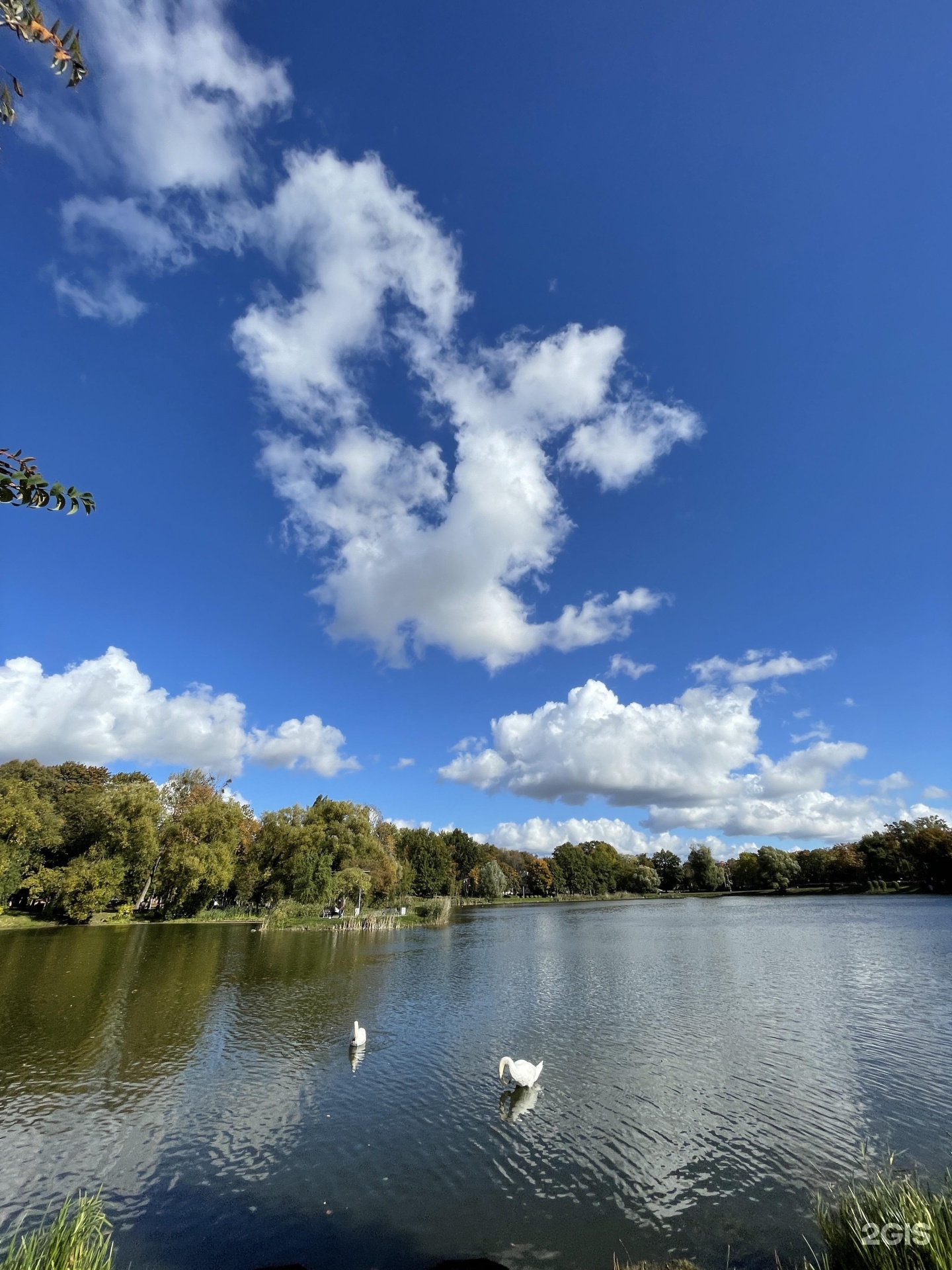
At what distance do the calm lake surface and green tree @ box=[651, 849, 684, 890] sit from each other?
13578 cm

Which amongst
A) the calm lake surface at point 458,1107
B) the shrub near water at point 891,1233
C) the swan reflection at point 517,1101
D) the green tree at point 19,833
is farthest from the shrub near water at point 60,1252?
the green tree at point 19,833

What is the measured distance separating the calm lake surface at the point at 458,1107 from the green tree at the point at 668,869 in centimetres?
13578

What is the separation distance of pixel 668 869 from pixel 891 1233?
557ft

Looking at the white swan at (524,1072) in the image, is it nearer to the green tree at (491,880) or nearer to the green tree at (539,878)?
the green tree at (491,880)

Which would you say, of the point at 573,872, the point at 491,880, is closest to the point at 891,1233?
the point at 491,880

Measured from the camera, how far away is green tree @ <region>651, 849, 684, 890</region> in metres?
158

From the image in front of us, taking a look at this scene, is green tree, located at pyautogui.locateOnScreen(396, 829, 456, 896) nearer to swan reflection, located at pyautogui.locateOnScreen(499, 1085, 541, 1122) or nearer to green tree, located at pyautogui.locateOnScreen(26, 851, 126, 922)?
green tree, located at pyautogui.locateOnScreen(26, 851, 126, 922)

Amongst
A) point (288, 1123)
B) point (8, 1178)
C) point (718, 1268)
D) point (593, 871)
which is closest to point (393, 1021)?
point (288, 1123)

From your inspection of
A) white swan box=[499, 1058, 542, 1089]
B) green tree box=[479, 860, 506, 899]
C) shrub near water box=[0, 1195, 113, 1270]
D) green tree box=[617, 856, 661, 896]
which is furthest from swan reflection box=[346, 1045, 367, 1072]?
green tree box=[617, 856, 661, 896]

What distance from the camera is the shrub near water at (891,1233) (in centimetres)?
612

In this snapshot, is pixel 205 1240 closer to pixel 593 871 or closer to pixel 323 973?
pixel 323 973

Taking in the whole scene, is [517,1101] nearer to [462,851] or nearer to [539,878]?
[462,851]

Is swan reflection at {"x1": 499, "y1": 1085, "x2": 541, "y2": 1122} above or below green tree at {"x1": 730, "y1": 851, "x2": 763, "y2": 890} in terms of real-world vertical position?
below

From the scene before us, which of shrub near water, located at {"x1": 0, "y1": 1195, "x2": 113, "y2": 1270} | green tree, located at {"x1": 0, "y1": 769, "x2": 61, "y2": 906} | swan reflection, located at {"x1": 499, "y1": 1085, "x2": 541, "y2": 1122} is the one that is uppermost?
green tree, located at {"x1": 0, "y1": 769, "x2": 61, "y2": 906}
